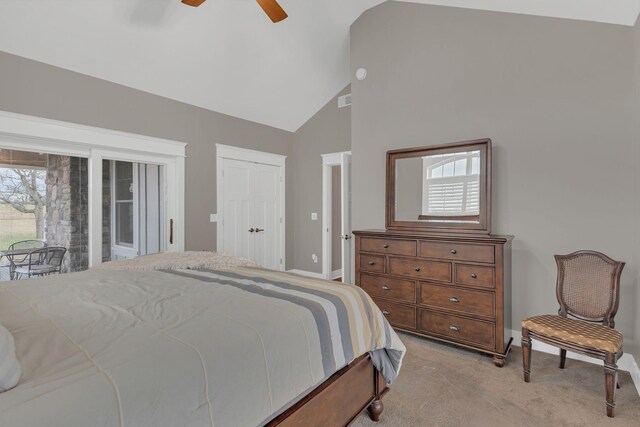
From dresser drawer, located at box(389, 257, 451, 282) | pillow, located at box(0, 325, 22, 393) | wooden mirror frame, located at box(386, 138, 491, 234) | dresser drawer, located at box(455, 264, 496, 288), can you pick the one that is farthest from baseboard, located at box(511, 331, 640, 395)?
pillow, located at box(0, 325, 22, 393)

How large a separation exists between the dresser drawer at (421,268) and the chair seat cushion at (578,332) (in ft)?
2.26

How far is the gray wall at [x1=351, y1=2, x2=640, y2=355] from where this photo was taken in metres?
2.62

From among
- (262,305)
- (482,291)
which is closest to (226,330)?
(262,305)

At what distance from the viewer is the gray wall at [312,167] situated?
537cm

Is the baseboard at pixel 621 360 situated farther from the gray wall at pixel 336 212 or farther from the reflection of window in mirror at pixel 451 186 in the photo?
the gray wall at pixel 336 212

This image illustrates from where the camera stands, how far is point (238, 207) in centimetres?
508

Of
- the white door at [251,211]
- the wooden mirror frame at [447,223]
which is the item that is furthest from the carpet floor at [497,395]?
the white door at [251,211]

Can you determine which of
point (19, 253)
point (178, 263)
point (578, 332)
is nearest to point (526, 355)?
point (578, 332)

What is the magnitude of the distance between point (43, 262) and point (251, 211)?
261 centimetres

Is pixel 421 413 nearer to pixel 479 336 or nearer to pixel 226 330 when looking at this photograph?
pixel 479 336

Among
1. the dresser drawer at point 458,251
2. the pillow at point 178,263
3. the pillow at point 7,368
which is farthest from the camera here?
the dresser drawer at point 458,251

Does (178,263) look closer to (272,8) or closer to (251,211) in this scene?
(272,8)

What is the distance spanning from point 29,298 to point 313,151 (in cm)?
456

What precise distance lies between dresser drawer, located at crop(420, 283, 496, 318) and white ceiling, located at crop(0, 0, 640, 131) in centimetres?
238
